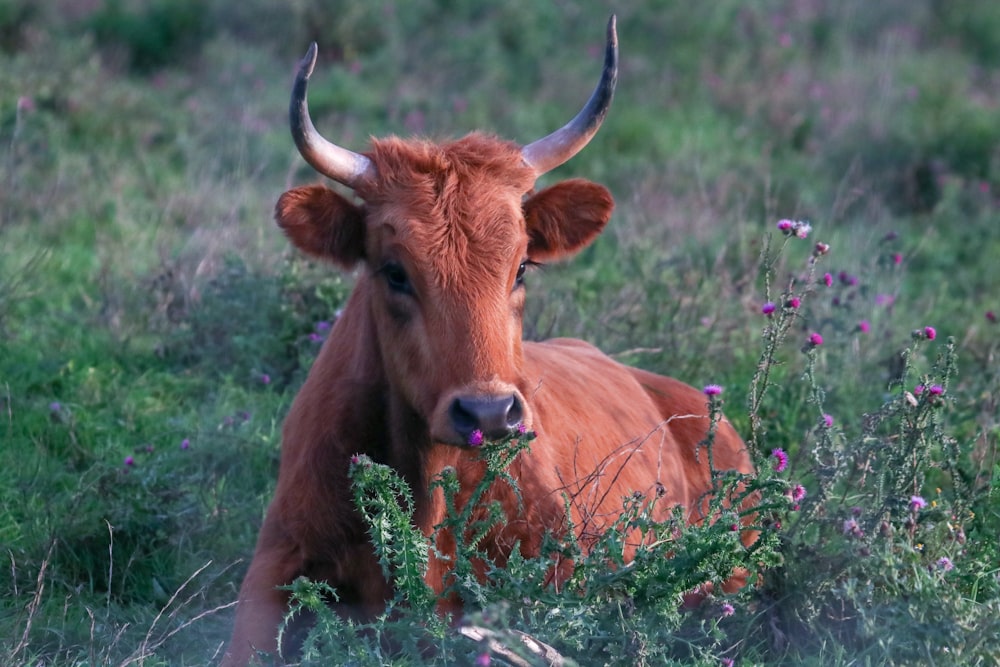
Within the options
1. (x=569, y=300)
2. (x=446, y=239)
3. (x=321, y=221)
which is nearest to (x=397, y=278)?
(x=446, y=239)

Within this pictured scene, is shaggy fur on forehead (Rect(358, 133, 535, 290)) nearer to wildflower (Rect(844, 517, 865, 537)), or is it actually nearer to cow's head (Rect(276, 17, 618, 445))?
cow's head (Rect(276, 17, 618, 445))

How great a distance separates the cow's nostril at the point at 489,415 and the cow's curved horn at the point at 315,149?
97cm

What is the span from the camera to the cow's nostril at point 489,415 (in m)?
3.90

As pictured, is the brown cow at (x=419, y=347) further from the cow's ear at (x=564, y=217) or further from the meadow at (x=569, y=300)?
the meadow at (x=569, y=300)

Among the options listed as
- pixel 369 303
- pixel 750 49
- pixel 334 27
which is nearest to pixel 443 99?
pixel 334 27

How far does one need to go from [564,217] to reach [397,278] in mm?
764

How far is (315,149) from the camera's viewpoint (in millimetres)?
4281

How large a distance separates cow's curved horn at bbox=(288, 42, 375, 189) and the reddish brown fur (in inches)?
2.5

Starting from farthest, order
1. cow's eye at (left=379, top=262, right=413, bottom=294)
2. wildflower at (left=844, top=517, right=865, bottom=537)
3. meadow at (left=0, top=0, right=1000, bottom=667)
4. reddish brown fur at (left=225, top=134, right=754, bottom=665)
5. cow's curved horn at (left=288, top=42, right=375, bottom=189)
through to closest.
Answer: cow's eye at (left=379, top=262, right=413, bottom=294), reddish brown fur at (left=225, top=134, right=754, bottom=665), cow's curved horn at (left=288, top=42, right=375, bottom=189), meadow at (left=0, top=0, right=1000, bottom=667), wildflower at (left=844, top=517, right=865, bottom=537)

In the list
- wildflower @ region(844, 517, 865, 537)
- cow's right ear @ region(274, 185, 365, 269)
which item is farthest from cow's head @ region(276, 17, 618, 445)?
wildflower @ region(844, 517, 865, 537)

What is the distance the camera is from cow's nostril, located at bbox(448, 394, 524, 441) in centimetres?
390

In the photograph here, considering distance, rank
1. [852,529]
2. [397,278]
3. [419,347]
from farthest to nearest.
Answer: [397,278]
[419,347]
[852,529]

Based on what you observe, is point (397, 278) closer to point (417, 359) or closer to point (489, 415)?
point (417, 359)

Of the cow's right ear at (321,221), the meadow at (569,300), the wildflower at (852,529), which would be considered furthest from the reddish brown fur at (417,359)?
the wildflower at (852,529)
